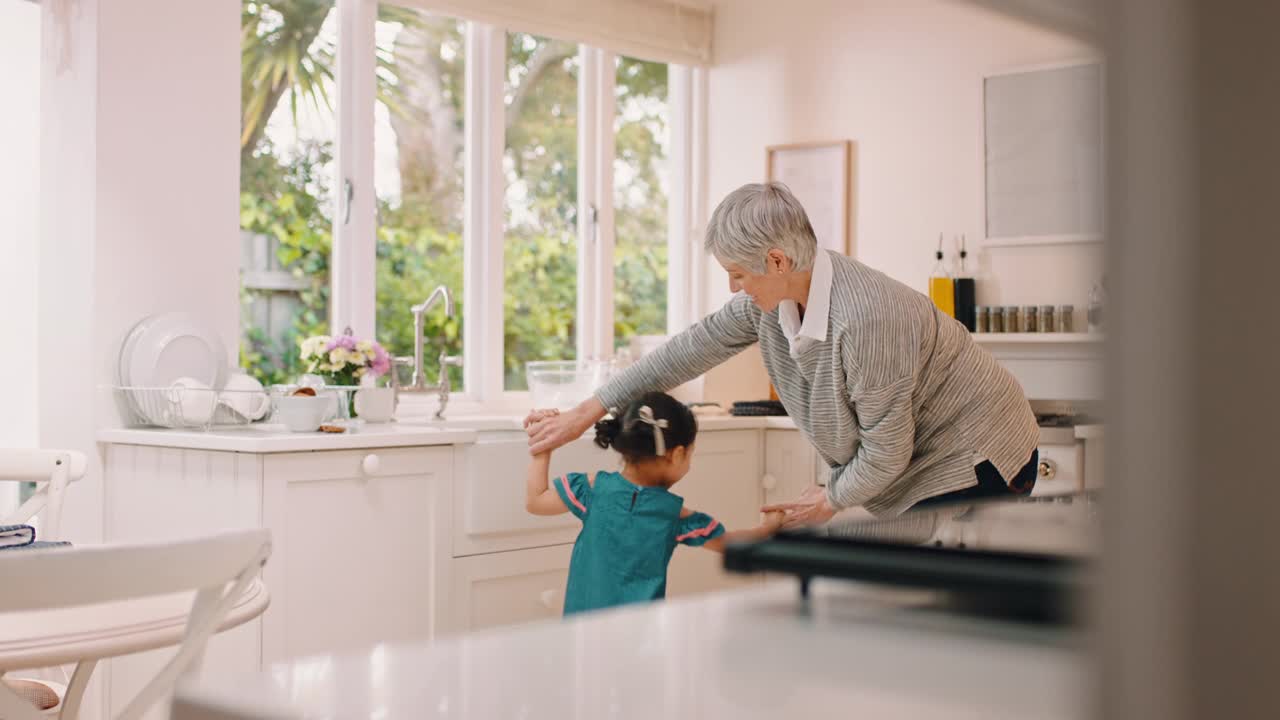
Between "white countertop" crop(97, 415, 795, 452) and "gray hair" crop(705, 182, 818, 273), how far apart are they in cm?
109

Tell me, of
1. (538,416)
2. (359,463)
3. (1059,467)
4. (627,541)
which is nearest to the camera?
(627,541)

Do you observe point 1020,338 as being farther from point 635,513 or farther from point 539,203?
point 635,513

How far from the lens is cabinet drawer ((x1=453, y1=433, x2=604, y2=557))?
292 cm

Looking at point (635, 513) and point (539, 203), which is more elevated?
point (539, 203)

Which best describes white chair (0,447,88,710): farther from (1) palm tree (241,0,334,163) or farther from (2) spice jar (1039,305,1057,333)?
(2) spice jar (1039,305,1057,333)

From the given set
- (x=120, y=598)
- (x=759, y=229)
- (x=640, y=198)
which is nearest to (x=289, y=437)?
(x=759, y=229)

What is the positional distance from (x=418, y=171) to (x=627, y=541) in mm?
2003

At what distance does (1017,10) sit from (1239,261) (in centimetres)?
5

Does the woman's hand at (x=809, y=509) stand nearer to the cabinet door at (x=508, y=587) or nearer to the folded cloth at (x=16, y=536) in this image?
the cabinet door at (x=508, y=587)

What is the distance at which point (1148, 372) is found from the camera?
149 millimetres

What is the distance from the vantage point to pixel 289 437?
2568 millimetres

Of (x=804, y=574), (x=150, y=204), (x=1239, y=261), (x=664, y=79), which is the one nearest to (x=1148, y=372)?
(x=1239, y=261)

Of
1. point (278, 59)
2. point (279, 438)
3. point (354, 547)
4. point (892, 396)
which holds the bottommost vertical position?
point (354, 547)

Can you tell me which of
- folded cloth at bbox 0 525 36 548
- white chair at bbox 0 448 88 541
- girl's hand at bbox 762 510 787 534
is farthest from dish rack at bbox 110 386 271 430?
girl's hand at bbox 762 510 787 534
